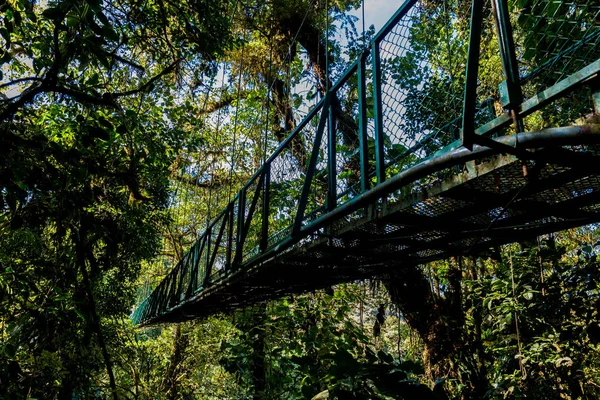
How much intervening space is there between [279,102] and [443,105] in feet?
18.0

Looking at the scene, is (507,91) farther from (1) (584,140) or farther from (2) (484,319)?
(2) (484,319)

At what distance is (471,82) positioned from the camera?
2.95 feet

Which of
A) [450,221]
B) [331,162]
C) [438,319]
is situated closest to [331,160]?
[331,162]

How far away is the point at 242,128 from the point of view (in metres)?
7.61

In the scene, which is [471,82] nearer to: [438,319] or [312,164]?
[312,164]

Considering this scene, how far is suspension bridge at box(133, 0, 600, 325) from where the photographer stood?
2.88 ft

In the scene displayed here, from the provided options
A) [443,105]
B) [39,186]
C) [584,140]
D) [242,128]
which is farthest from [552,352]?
[242,128]

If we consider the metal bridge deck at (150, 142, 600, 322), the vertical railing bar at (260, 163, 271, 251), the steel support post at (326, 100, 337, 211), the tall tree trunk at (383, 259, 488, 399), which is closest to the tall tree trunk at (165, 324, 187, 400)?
the tall tree trunk at (383, 259, 488, 399)

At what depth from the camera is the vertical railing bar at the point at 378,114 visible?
136 centimetres

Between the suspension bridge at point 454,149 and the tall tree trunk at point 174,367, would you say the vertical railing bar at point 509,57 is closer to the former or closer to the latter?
the suspension bridge at point 454,149

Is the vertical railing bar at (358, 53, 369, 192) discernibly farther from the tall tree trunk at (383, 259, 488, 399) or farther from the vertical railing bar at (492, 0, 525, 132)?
the tall tree trunk at (383, 259, 488, 399)

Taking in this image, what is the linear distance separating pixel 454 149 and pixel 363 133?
1.88 feet

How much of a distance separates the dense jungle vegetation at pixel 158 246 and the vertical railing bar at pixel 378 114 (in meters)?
0.13

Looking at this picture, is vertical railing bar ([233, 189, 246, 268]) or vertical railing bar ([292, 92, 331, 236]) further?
vertical railing bar ([233, 189, 246, 268])
